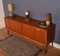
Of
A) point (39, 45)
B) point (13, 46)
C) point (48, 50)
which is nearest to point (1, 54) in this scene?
point (13, 46)

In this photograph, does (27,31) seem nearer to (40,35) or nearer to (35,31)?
(35,31)

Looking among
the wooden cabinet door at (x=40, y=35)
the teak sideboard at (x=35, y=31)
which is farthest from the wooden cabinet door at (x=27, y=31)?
the wooden cabinet door at (x=40, y=35)

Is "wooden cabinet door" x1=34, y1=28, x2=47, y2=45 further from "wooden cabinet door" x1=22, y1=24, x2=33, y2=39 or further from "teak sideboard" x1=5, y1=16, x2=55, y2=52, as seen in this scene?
"wooden cabinet door" x1=22, y1=24, x2=33, y2=39

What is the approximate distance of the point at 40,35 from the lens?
2.23 m

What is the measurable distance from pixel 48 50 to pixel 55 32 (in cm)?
44

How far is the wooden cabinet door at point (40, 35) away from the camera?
2154 millimetres

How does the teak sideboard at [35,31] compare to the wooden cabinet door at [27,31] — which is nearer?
the teak sideboard at [35,31]

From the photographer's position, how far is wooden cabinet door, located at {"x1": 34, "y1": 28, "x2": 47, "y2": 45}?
7.07 ft

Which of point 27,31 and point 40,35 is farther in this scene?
point 27,31

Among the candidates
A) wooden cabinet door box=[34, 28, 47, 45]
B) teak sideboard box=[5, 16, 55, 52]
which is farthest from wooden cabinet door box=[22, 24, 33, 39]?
wooden cabinet door box=[34, 28, 47, 45]

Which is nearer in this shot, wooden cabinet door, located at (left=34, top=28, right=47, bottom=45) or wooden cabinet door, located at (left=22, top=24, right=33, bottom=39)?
wooden cabinet door, located at (left=34, top=28, right=47, bottom=45)

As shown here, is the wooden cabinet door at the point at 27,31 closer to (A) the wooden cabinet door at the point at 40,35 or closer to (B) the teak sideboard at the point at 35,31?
(B) the teak sideboard at the point at 35,31

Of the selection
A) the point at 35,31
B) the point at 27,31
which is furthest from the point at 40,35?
the point at 27,31

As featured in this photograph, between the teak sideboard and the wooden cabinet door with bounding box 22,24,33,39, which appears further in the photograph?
the wooden cabinet door with bounding box 22,24,33,39
